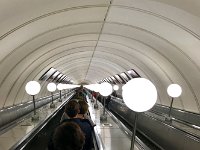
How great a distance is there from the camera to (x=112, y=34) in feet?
38.0

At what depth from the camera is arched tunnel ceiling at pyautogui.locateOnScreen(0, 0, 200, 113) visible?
23.1 ft

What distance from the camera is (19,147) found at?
6484 mm

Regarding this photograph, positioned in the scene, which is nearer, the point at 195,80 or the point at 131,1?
the point at 131,1

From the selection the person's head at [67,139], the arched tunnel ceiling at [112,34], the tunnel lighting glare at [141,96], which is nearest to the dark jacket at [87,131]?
the tunnel lighting glare at [141,96]

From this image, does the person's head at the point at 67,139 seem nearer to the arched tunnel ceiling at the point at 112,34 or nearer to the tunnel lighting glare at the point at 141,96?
the tunnel lighting glare at the point at 141,96

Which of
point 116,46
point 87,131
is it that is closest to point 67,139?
point 87,131

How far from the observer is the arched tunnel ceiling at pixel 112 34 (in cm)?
703

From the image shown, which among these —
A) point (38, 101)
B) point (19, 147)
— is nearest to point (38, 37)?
point (19, 147)

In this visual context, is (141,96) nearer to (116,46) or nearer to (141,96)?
(141,96)

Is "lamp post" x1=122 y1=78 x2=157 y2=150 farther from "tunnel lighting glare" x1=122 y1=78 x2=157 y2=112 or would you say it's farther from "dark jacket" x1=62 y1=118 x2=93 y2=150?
"dark jacket" x1=62 y1=118 x2=93 y2=150

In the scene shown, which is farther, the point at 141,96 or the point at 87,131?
the point at 87,131

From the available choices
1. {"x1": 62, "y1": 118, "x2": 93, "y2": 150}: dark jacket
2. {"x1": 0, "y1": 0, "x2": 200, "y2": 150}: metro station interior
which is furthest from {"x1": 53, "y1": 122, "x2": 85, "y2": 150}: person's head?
{"x1": 0, "y1": 0, "x2": 200, "y2": 150}: metro station interior

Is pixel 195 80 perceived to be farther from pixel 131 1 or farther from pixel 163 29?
pixel 131 1

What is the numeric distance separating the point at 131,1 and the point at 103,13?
137 centimetres
